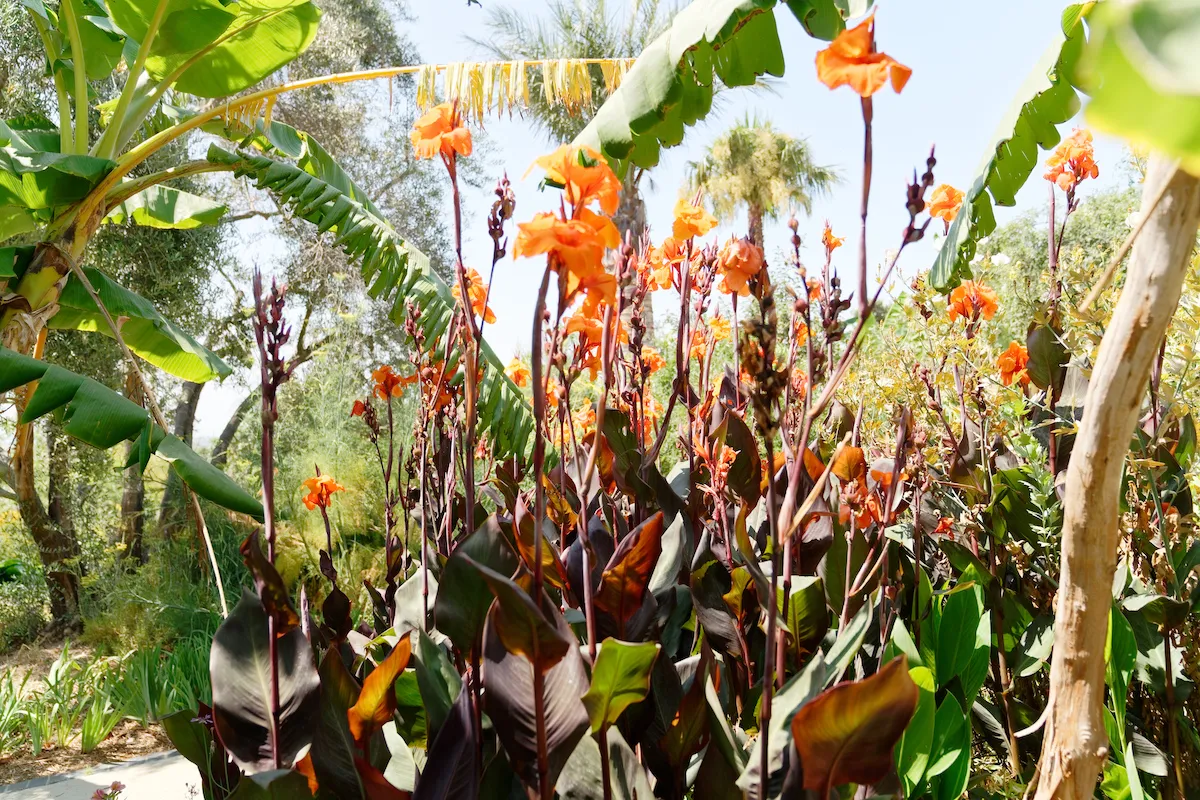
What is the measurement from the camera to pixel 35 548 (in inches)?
339

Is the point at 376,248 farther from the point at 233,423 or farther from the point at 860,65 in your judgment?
the point at 233,423

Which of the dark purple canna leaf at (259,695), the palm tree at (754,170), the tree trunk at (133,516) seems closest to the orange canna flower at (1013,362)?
the dark purple canna leaf at (259,695)

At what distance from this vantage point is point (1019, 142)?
A: 2369 mm

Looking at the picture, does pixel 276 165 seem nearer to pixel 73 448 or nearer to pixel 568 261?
pixel 568 261

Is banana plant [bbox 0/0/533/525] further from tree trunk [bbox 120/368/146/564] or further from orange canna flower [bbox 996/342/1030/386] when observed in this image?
tree trunk [bbox 120/368/146/564]

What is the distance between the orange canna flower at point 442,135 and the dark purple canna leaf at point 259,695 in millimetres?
658

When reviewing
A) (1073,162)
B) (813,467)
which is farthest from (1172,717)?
(1073,162)

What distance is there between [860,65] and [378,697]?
92cm

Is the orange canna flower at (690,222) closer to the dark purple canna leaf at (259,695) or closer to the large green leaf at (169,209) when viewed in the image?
the dark purple canna leaf at (259,695)

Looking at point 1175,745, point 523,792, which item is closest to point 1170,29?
point 523,792

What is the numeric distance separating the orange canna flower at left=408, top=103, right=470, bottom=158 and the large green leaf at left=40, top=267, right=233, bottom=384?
150 inches

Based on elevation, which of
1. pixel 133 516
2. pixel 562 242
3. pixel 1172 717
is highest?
pixel 562 242

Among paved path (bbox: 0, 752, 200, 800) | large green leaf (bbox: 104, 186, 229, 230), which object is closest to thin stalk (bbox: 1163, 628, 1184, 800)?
paved path (bbox: 0, 752, 200, 800)

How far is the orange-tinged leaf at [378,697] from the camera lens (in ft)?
3.21
